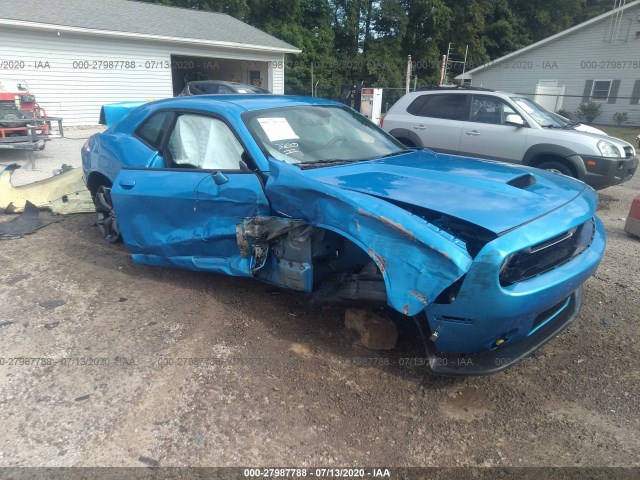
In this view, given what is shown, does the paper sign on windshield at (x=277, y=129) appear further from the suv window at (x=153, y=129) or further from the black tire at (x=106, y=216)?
the black tire at (x=106, y=216)

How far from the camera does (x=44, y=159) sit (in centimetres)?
1088

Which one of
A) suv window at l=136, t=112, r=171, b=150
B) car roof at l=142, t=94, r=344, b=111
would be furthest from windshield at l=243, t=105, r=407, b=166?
suv window at l=136, t=112, r=171, b=150

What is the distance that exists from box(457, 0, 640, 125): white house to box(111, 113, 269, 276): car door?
20.9 m

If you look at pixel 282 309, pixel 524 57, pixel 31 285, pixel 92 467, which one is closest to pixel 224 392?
pixel 92 467

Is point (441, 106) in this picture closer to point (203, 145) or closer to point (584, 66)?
point (203, 145)

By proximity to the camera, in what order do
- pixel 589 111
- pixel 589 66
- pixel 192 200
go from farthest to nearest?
pixel 589 66 → pixel 589 111 → pixel 192 200

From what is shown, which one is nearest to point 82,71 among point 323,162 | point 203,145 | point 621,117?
point 203,145

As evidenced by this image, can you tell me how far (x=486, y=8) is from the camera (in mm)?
40406

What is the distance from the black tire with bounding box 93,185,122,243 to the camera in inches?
206

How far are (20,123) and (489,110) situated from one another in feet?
32.1

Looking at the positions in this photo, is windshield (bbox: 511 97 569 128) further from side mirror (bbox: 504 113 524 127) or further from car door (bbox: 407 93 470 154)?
car door (bbox: 407 93 470 154)

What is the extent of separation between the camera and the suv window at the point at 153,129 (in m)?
4.39

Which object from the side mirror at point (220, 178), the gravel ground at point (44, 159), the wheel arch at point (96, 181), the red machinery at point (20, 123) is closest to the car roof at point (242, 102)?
the side mirror at point (220, 178)

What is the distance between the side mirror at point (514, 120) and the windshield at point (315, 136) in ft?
14.0
